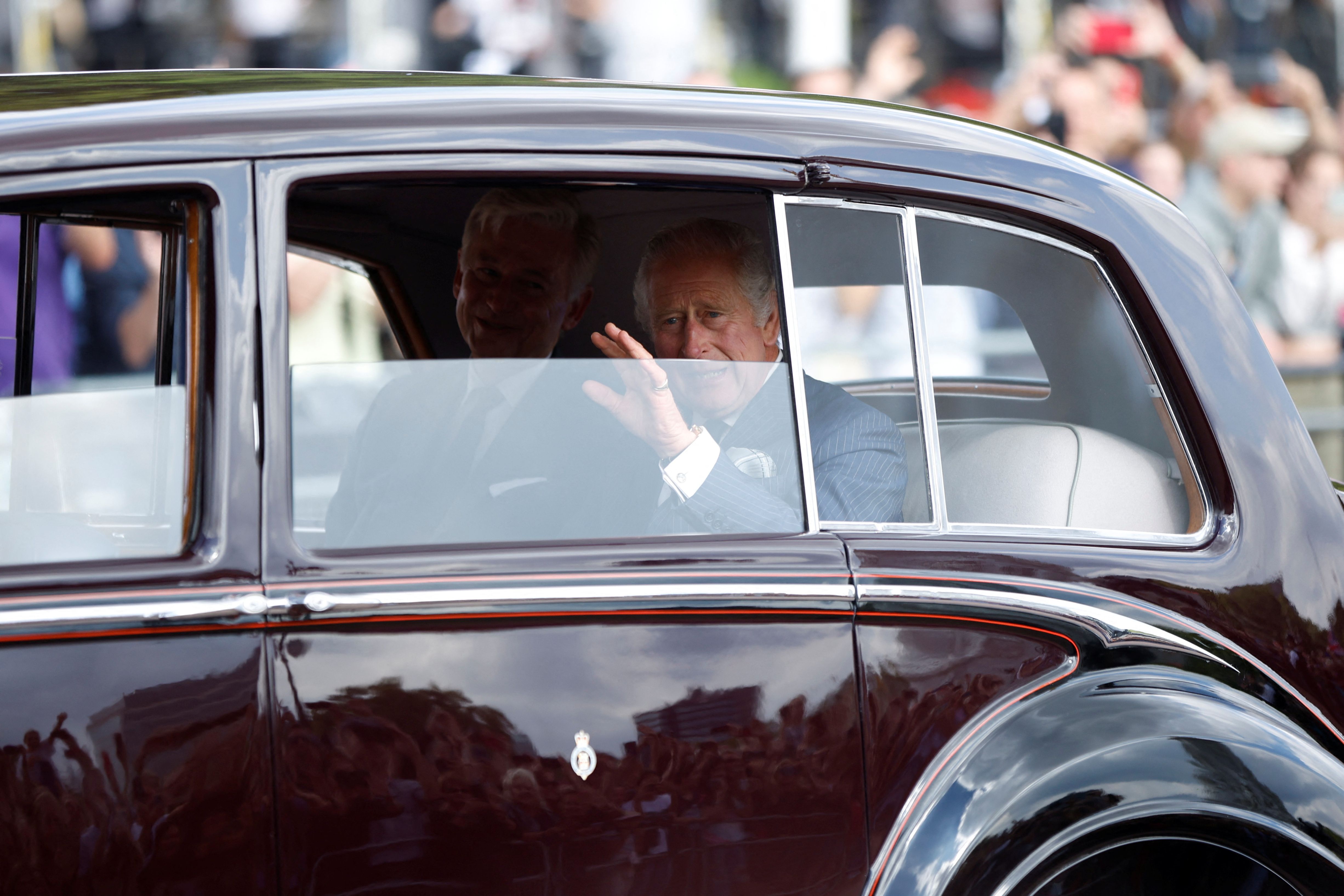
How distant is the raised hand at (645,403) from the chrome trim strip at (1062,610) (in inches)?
14.1

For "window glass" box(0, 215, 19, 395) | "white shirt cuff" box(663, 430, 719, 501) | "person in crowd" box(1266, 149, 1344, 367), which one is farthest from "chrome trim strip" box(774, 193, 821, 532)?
"person in crowd" box(1266, 149, 1344, 367)

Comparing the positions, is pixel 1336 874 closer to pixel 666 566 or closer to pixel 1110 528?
pixel 1110 528

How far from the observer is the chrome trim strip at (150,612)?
4.94 feet

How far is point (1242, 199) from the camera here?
5.63 m

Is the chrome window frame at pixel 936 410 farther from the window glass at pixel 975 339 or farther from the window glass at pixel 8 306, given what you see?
the window glass at pixel 8 306

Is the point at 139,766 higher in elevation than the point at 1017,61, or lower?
lower

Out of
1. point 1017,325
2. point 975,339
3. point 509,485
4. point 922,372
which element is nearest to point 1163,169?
point 975,339

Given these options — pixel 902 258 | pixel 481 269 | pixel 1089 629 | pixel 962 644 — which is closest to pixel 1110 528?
pixel 1089 629

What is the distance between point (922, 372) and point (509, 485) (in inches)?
26.2

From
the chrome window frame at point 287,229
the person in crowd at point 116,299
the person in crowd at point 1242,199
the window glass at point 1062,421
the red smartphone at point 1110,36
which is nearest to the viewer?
the chrome window frame at point 287,229

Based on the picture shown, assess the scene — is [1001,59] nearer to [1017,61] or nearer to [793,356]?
[1017,61]

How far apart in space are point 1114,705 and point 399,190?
4.46 ft

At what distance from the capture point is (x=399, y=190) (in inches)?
75.3

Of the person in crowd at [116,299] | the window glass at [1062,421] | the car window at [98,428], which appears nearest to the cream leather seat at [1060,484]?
the window glass at [1062,421]
